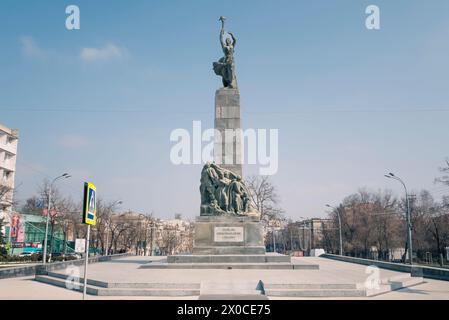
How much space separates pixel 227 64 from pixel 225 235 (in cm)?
1092

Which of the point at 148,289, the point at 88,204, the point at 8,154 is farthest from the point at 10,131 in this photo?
the point at 88,204

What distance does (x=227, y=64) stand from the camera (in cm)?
2438

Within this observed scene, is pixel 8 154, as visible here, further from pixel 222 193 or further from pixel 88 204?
pixel 88 204

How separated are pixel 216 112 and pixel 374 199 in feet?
148

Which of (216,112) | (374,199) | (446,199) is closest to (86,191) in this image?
(216,112)

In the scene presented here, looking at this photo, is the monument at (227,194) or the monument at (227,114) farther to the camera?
the monument at (227,114)

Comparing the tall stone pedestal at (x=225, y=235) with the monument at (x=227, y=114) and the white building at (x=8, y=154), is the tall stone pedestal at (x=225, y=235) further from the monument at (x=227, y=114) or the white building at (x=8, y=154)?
the white building at (x=8, y=154)

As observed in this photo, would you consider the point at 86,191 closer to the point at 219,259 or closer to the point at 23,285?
the point at 23,285

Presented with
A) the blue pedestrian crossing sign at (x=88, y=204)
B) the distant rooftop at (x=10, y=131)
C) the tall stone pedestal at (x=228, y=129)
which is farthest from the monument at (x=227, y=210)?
the distant rooftop at (x=10, y=131)

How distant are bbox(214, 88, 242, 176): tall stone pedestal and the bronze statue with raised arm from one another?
2.24 ft

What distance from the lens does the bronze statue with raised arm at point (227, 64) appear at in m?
24.3

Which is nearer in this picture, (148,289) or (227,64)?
(148,289)

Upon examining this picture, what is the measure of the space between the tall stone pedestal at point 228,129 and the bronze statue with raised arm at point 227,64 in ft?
2.24
